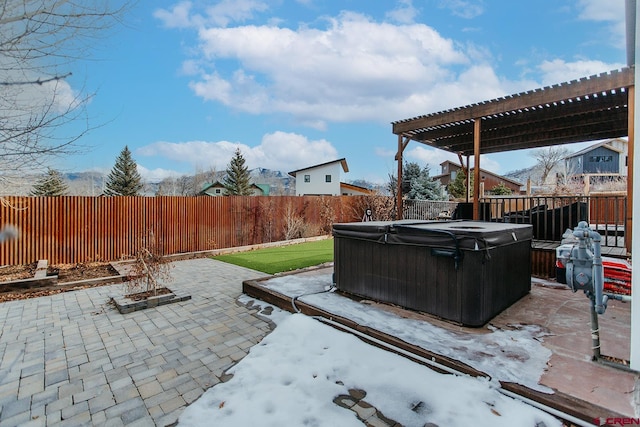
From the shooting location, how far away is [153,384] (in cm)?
238

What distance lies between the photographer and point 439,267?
3119 mm

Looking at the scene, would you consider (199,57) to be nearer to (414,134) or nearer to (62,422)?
(414,134)

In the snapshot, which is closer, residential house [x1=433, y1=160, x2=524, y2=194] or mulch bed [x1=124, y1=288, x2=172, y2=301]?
mulch bed [x1=124, y1=288, x2=172, y2=301]

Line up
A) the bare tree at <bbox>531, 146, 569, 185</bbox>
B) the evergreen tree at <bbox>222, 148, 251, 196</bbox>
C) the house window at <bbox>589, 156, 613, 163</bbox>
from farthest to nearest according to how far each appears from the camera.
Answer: the evergreen tree at <bbox>222, 148, 251, 196</bbox> → the house window at <bbox>589, 156, 613, 163</bbox> → the bare tree at <bbox>531, 146, 569, 185</bbox>

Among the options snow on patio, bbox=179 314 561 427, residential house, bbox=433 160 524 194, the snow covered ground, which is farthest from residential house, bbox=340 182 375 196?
snow on patio, bbox=179 314 561 427

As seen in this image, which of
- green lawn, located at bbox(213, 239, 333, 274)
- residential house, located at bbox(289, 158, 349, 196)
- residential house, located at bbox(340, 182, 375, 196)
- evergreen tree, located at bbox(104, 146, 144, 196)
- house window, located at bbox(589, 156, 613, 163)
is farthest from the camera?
residential house, located at bbox(289, 158, 349, 196)

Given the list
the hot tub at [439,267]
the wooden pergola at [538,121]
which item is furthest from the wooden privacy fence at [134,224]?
the wooden pergola at [538,121]

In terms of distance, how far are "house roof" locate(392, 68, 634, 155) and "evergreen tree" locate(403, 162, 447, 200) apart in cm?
697

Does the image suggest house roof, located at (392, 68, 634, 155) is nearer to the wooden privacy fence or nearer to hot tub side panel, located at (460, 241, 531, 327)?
hot tub side panel, located at (460, 241, 531, 327)

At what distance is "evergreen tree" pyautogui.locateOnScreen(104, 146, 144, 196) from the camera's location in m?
24.3

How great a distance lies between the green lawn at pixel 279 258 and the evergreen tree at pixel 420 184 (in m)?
8.56

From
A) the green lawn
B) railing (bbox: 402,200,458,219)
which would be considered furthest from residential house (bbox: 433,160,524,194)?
the green lawn

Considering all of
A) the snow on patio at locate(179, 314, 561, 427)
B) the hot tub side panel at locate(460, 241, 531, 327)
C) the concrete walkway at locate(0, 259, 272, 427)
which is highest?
the hot tub side panel at locate(460, 241, 531, 327)

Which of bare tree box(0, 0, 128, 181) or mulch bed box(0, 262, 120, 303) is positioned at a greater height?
bare tree box(0, 0, 128, 181)
